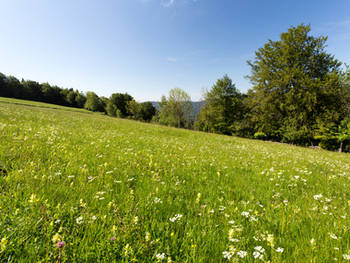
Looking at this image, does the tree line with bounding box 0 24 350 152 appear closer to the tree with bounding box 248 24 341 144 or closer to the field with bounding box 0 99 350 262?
the tree with bounding box 248 24 341 144

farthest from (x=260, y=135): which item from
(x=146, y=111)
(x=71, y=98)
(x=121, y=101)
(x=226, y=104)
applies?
(x=71, y=98)

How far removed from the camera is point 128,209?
2.20 metres

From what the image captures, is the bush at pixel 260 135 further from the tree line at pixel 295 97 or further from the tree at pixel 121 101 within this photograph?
the tree at pixel 121 101

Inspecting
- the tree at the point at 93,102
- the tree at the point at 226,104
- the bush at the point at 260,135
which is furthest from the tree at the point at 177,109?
the tree at the point at 93,102

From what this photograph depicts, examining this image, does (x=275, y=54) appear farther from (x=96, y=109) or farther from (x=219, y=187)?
(x=96, y=109)

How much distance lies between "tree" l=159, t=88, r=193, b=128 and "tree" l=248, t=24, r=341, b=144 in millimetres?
32364

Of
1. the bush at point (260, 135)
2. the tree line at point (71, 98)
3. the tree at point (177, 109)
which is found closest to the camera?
the bush at point (260, 135)

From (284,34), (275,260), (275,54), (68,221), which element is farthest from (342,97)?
(68,221)

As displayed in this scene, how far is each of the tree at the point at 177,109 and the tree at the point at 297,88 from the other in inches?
1274

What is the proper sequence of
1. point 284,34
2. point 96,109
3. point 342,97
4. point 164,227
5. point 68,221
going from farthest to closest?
point 96,109 → point 284,34 → point 342,97 → point 164,227 → point 68,221

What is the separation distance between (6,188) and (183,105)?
6253 cm

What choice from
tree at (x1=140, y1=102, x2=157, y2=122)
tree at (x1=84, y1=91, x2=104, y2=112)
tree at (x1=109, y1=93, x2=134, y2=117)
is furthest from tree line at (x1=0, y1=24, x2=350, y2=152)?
tree at (x1=84, y1=91, x2=104, y2=112)

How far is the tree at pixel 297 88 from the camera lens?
27.4 m

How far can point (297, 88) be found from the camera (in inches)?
1145
